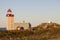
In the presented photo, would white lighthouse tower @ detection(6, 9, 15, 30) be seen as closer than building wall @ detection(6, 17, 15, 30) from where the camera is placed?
No

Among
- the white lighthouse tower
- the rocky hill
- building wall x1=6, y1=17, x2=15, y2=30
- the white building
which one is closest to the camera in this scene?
the rocky hill

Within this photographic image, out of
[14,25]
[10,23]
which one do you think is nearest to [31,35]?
[14,25]

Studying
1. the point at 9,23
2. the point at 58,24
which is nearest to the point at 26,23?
the point at 9,23

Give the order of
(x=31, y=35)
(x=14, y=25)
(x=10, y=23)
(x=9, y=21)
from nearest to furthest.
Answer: (x=31, y=35) → (x=14, y=25) → (x=10, y=23) → (x=9, y=21)

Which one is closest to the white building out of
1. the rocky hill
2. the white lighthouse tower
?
the white lighthouse tower

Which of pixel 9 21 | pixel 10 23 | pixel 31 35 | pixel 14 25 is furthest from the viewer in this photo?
pixel 9 21

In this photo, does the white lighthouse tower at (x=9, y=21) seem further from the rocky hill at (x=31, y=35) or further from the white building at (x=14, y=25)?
the rocky hill at (x=31, y=35)

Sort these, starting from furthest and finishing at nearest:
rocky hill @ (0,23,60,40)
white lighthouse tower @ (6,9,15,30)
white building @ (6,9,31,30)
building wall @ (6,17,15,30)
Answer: white lighthouse tower @ (6,9,15,30)
building wall @ (6,17,15,30)
white building @ (6,9,31,30)
rocky hill @ (0,23,60,40)

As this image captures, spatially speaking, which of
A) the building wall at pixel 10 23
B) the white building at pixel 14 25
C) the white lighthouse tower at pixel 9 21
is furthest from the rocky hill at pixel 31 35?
the white lighthouse tower at pixel 9 21

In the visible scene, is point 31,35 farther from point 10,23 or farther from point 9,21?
point 9,21

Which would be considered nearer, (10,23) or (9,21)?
(10,23)

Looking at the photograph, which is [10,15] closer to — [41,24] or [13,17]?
[13,17]

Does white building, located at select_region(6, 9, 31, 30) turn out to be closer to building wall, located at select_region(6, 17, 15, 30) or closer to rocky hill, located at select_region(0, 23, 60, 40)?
building wall, located at select_region(6, 17, 15, 30)

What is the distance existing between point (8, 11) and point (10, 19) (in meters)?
2.46
